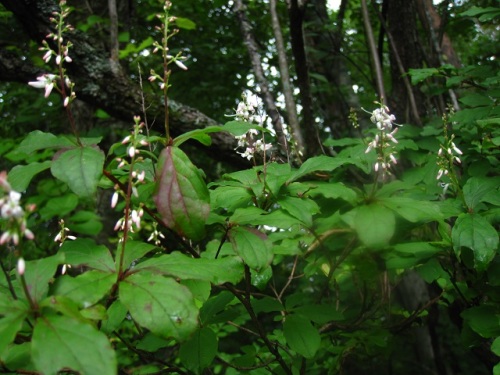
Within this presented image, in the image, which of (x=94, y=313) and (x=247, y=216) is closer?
(x=94, y=313)

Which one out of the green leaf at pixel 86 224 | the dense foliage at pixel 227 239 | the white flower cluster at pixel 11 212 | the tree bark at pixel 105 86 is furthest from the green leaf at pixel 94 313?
the green leaf at pixel 86 224

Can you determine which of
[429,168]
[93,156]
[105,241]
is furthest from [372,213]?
[105,241]

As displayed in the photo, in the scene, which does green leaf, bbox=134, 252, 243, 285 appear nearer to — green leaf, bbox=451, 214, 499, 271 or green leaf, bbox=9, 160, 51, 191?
green leaf, bbox=9, 160, 51, 191

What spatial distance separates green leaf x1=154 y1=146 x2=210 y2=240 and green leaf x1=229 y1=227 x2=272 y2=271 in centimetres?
15

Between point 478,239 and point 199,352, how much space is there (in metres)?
0.92

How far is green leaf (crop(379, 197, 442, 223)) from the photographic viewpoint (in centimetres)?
133

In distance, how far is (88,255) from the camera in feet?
3.89

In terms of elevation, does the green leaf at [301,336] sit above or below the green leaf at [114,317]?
below

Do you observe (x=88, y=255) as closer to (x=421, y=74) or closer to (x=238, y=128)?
(x=238, y=128)

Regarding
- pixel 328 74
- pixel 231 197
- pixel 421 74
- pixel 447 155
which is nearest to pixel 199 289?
pixel 231 197

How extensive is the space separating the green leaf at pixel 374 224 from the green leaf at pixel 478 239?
0.25 meters

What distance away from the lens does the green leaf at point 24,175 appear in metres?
1.16

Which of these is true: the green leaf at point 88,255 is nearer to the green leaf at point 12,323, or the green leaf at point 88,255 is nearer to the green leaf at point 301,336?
the green leaf at point 12,323

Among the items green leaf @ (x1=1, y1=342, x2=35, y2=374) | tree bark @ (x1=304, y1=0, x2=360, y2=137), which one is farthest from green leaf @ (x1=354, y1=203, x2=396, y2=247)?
tree bark @ (x1=304, y1=0, x2=360, y2=137)
